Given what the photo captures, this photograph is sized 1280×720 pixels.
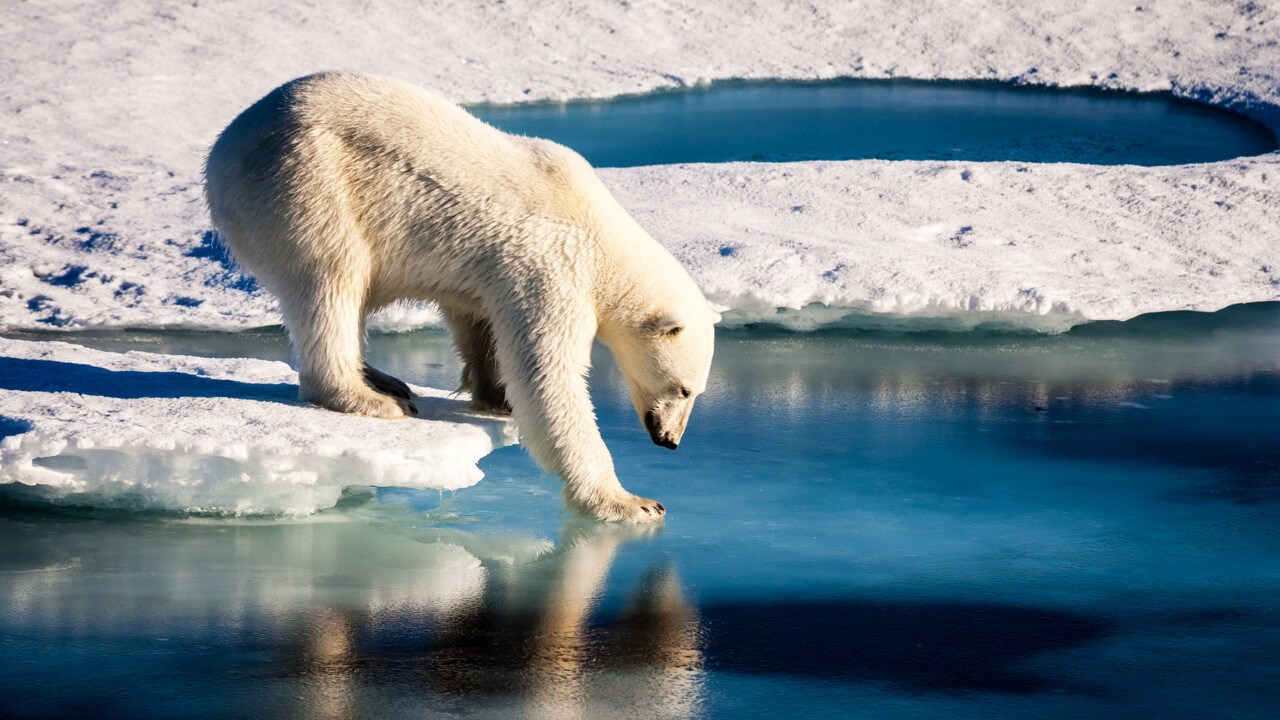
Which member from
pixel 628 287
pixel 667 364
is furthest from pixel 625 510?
pixel 628 287

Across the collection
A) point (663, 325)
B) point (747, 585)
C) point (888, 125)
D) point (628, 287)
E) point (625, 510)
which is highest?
point (888, 125)

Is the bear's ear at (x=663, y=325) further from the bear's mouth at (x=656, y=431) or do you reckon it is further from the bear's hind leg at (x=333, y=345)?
the bear's hind leg at (x=333, y=345)

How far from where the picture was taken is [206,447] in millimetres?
3918

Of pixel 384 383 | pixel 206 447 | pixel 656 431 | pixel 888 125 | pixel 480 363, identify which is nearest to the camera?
pixel 206 447

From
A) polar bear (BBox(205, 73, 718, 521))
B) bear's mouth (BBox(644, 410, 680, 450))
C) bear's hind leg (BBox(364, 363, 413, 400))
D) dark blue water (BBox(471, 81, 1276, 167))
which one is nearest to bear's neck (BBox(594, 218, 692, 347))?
polar bear (BBox(205, 73, 718, 521))

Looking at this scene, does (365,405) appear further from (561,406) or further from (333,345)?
(561,406)

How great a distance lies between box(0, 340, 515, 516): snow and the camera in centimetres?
394

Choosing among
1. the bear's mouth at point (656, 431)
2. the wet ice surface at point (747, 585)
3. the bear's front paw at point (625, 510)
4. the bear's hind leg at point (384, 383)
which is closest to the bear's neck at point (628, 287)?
the bear's mouth at point (656, 431)

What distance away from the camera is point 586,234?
436cm

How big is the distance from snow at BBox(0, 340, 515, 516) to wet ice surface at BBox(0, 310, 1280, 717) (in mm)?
112

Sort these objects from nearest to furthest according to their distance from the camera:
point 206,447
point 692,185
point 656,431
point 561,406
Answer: point 206,447 < point 561,406 < point 656,431 < point 692,185

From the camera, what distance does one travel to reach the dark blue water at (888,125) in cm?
1109

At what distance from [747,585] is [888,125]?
903 cm

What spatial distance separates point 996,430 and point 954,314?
4.46ft
